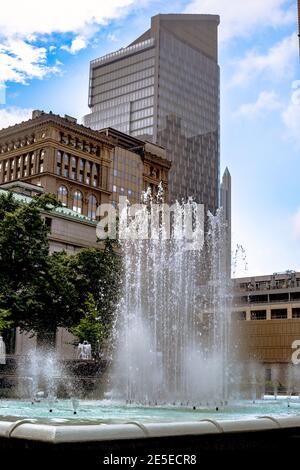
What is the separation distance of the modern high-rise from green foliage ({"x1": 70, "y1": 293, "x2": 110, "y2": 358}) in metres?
109

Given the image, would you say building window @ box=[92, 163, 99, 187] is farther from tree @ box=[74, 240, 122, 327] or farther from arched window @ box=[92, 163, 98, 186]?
tree @ box=[74, 240, 122, 327]

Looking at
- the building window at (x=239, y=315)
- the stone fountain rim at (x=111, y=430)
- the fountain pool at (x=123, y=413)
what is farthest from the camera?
the building window at (x=239, y=315)

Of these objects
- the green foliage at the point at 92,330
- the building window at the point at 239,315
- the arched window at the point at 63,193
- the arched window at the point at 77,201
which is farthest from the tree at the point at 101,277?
the arched window at the point at 77,201

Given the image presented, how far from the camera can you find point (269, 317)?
7675 cm

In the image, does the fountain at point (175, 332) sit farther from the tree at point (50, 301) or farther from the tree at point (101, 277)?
the tree at point (101, 277)

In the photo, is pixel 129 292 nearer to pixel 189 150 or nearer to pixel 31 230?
pixel 31 230

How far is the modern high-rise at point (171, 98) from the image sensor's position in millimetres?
148500

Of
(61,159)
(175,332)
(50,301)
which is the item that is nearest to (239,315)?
(61,159)

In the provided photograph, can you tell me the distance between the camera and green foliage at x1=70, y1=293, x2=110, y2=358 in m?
38.4

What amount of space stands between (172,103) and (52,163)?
67.2 metres

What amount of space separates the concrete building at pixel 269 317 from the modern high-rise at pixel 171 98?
220 ft

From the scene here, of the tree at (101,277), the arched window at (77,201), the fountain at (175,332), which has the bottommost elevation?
the fountain at (175,332)
